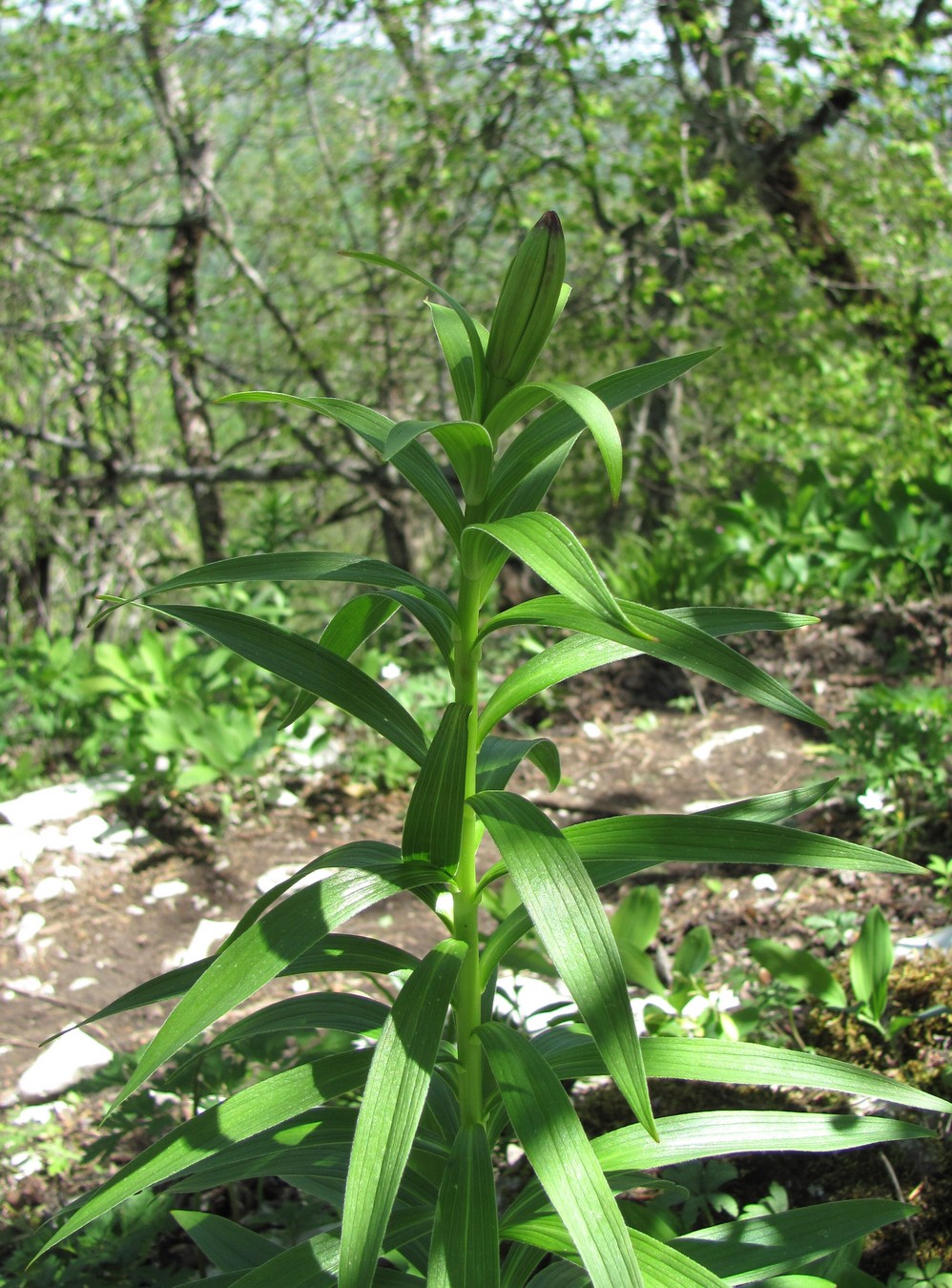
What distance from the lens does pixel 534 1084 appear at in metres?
0.98

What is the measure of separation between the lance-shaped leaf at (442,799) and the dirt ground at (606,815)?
165 centimetres

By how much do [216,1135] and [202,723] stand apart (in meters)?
2.58

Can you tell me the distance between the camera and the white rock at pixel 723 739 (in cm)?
377

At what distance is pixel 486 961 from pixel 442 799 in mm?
236

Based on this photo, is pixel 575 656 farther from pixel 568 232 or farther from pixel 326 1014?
pixel 568 232

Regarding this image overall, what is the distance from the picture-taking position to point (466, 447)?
39.9 inches

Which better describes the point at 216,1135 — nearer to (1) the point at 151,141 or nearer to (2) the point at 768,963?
(2) the point at 768,963

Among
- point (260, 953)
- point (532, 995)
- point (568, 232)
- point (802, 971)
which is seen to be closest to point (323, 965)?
point (260, 953)

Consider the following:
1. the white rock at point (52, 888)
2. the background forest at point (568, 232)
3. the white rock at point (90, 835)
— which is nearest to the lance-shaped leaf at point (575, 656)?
the white rock at point (52, 888)

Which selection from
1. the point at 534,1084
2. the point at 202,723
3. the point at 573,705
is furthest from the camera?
the point at 573,705

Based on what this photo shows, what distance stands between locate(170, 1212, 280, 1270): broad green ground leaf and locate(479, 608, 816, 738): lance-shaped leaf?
734 mm

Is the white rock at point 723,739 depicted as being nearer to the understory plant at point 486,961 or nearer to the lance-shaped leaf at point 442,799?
the understory plant at point 486,961

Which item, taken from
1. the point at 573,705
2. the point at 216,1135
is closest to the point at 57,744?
the point at 573,705

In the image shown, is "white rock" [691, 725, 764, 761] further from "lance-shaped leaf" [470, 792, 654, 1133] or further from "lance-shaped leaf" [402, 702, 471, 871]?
"lance-shaped leaf" [470, 792, 654, 1133]
